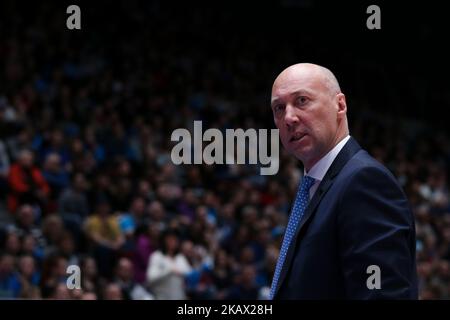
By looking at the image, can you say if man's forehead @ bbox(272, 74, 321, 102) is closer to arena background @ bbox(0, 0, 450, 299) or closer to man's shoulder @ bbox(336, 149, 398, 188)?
man's shoulder @ bbox(336, 149, 398, 188)

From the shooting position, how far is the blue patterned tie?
188 centimetres

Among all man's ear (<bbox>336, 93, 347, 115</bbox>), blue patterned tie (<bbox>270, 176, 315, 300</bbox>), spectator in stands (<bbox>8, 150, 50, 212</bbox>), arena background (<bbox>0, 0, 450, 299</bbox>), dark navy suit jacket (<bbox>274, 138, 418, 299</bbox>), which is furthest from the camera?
spectator in stands (<bbox>8, 150, 50, 212</bbox>)

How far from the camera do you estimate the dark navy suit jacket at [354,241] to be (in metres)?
1.67

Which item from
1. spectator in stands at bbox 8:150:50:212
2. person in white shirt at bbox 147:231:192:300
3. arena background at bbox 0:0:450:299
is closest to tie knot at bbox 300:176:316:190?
arena background at bbox 0:0:450:299

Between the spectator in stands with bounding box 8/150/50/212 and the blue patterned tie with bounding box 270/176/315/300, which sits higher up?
the blue patterned tie with bounding box 270/176/315/300

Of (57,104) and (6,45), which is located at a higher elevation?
(6,45)

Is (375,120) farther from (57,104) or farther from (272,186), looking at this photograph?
(57,104)

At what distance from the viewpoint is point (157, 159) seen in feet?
29.7

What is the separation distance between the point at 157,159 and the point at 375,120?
5.48m

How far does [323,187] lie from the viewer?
1886mm

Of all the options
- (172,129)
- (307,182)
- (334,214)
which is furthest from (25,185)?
(334,214)

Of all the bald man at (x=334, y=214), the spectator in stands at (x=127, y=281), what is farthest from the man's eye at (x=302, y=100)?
the spectator in stands at (x=127, y=281)
